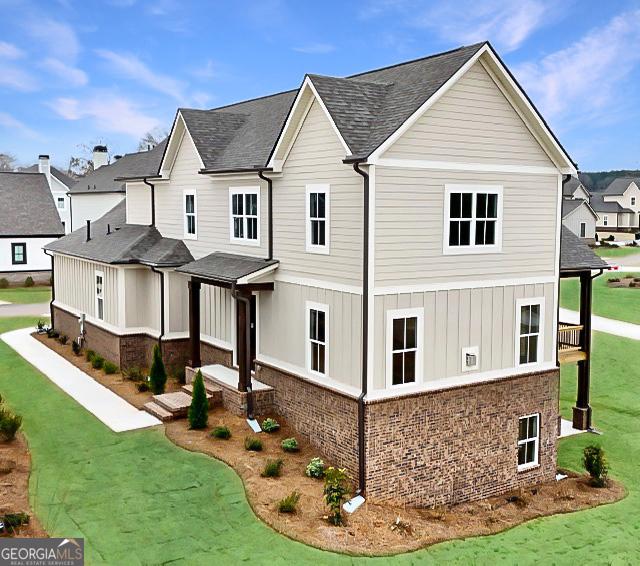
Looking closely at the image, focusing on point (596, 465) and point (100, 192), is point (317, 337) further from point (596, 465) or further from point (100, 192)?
point (100, 192)

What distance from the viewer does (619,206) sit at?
325 ft

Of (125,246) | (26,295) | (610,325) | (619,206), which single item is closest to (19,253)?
(26,295)

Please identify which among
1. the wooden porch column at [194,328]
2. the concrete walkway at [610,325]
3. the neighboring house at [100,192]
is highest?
the neighboring house at [100,192]

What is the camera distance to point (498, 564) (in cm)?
1192

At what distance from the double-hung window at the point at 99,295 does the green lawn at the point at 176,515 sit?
6.43m

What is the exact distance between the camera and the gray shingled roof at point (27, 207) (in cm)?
4516

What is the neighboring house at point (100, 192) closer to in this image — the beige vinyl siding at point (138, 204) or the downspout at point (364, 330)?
the beige vinyl siding at point (138, 204)

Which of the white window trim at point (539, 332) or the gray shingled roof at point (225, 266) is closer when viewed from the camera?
the white window trim at point (539, 332)

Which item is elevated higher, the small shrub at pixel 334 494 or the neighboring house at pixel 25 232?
the neighboring house at pixel 25 232

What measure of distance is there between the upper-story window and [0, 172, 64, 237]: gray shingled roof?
34.5 metres

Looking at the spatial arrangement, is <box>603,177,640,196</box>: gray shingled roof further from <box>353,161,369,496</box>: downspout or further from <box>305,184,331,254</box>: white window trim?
<box>353,161,369,496</box>: downspout

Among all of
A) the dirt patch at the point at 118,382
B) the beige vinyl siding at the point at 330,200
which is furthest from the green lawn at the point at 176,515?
the beige vinyl siding at the point at 330,200

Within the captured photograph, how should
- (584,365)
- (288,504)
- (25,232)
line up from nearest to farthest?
1. (288,504)
2. (584,365)
3. (25,232)

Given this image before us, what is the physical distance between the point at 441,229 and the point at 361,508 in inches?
231
